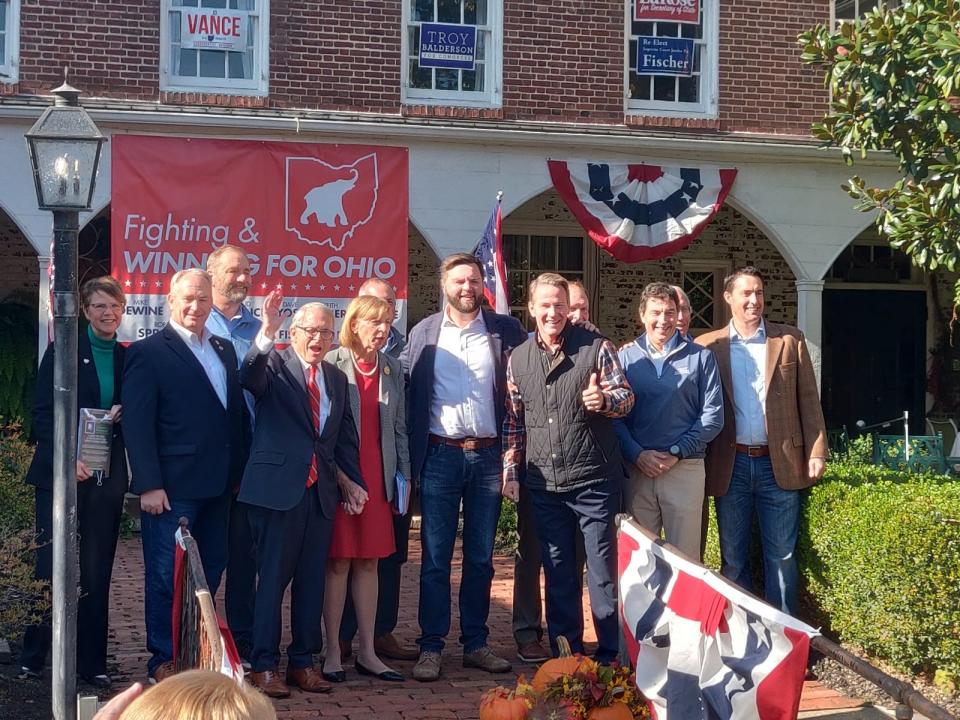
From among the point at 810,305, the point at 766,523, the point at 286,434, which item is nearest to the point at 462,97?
the point at 810,305

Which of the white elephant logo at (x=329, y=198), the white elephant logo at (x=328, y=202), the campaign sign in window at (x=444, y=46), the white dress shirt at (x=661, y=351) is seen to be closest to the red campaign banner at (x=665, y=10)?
the campaign sign in window at (x=444, y=46)

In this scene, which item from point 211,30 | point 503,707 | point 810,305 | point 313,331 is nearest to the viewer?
point 503,707

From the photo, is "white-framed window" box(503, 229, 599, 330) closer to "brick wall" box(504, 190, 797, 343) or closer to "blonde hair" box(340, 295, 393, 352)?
"brick wall" box(504, 190, 797, 343)

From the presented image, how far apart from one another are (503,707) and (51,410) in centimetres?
264

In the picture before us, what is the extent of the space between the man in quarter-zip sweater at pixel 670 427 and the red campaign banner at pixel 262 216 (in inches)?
232

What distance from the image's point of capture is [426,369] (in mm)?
6688

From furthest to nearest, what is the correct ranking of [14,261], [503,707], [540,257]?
[540,257], [14,261], [503,707]

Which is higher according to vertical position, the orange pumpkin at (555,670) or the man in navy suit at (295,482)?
the man in navy suit at (295,482)

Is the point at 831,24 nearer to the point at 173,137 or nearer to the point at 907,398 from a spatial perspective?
the point at 907,398

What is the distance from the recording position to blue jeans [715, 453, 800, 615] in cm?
689

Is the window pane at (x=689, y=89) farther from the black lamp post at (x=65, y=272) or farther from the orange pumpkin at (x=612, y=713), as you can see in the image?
the orange pumpkin at (x=612, y=713)

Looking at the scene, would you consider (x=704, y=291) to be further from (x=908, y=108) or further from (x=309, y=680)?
(x=309, y=680)

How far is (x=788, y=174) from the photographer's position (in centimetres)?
1366

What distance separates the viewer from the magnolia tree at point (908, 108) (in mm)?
8195
